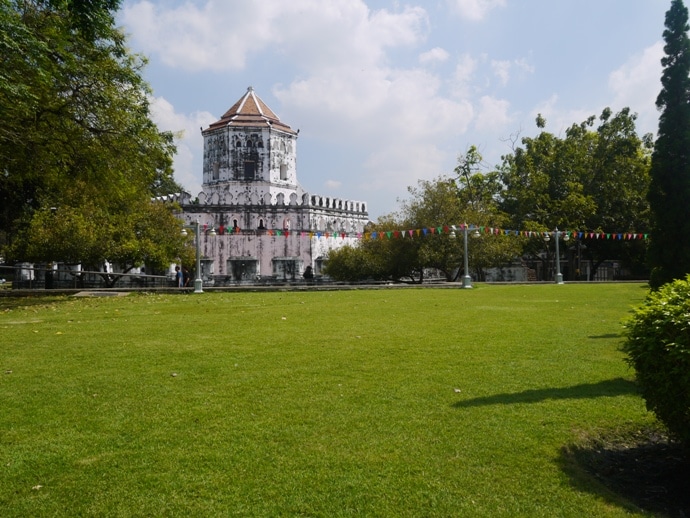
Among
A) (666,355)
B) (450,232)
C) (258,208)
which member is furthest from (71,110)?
(258,208)

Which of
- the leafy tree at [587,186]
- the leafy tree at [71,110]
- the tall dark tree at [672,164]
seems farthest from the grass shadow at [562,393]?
the leafy tree at [587,186]

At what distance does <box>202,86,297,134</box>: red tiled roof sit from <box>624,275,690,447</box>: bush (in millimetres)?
38109

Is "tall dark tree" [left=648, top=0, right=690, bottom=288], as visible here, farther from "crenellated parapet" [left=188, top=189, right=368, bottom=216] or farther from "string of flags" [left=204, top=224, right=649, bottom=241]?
"crenellated parapet" [left=188, top=189, right=368, bottom=216]

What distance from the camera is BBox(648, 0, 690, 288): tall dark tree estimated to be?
24.3 feet

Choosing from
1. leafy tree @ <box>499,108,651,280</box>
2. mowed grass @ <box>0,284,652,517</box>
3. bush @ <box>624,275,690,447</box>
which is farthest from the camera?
leafy tree @ <box>499,108,651,280</box>

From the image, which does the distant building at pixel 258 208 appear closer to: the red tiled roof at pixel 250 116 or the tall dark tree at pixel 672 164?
the red tiled roof at pixel 250 116

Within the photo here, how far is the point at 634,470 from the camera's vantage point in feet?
12.0

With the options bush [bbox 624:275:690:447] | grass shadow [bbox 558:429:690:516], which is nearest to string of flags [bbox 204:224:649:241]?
bush [bbox 624:275:690:447]

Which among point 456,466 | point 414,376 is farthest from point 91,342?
point 456,466

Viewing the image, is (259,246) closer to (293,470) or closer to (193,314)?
(193,314)

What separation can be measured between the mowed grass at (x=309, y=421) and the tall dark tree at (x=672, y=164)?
125 cm

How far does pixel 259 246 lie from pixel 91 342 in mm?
29191

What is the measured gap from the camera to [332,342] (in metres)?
7.46

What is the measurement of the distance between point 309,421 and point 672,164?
630 cm
